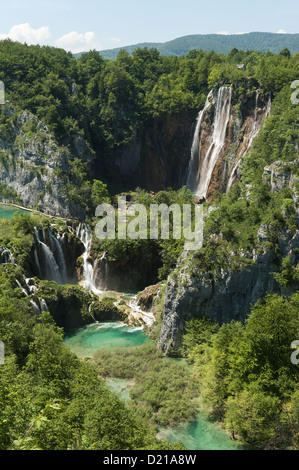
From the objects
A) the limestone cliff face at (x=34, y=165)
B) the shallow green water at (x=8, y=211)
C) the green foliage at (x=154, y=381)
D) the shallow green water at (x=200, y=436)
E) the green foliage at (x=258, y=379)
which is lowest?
the shallow green water at (x=200, y=436)

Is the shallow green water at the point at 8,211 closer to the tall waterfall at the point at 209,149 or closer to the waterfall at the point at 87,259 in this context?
the waterfall at the point at 87,259

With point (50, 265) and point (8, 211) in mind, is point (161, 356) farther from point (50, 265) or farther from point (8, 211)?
point (8, 211)

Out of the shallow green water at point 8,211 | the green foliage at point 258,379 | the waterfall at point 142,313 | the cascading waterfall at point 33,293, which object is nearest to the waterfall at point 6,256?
the cascading waterfall at point 33,293

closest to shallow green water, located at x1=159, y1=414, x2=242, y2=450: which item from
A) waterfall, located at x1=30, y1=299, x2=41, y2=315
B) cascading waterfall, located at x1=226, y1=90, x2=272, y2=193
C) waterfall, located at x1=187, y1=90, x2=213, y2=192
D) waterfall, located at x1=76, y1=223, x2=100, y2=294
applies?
waterfall, located at x1=30, y1=299, x2=41, y2=315

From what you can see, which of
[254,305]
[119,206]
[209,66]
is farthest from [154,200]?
[209,66]

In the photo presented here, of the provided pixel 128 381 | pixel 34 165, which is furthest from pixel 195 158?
pixel 128 381

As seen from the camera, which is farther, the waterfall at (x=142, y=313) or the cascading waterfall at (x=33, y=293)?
the waterfall at (x=142, y=313)
